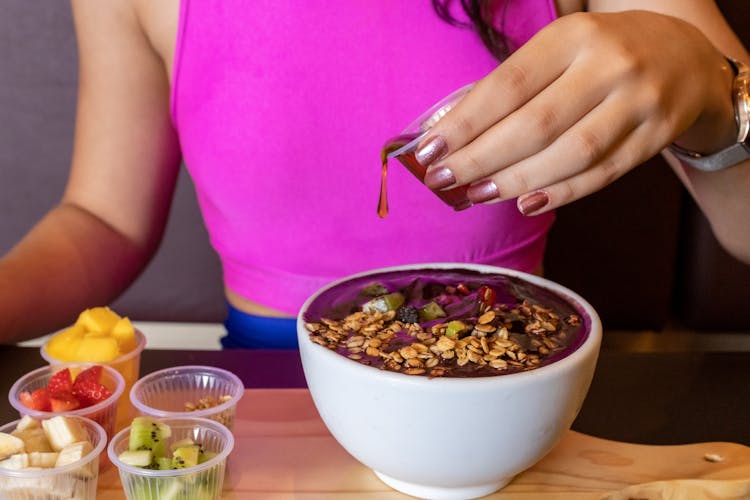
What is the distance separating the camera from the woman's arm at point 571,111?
828 mm

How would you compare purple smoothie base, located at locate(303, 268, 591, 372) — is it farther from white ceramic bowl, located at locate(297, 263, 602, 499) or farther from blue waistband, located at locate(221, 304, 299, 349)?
blue waistband, located at locate(221, 304, 299, 349)

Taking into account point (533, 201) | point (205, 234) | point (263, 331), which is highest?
point (533, 201)

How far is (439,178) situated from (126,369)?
0.47 meters

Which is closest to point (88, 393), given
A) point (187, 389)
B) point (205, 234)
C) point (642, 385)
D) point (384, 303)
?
point (187, 389)

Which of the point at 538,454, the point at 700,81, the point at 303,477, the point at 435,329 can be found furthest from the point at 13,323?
the point at 700,81

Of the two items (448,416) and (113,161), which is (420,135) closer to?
(448,416)

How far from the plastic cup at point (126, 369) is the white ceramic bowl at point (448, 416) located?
11.8 inches

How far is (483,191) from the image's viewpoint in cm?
88

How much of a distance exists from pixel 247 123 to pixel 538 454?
2.29ft

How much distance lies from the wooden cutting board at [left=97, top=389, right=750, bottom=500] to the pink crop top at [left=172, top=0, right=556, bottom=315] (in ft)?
1.30

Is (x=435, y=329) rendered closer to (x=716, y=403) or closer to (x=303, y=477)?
(x=303, y=477)

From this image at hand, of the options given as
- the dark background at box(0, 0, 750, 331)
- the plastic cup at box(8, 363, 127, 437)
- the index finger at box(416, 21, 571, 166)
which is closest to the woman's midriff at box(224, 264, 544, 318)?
the plastic cup at box(8, 363, 127, 437)

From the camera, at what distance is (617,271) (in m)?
2.36

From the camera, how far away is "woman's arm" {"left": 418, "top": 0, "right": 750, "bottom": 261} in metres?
0.83
